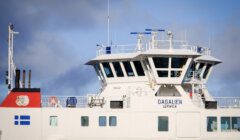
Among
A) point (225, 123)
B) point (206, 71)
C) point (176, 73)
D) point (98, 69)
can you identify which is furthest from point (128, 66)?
point (225, 123)

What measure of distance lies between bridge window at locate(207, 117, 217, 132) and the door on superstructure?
32.6 inches

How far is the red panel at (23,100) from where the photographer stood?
38.8m

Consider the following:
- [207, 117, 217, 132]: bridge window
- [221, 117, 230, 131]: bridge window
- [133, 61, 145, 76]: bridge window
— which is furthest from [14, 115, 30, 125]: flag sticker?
[221, 117, 230, 131]: bridge window

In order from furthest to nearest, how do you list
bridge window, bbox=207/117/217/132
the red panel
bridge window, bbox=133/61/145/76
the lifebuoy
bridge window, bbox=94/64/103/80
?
1. bridge window, bbox=94/64/103/80
2. bridge window, bbox=133/61/145/76
3. bridge window, bbox=207/117/217/132
4. the lifebuoy
5. the red panel

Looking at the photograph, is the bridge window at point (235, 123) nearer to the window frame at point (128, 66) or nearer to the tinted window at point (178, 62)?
the tinted window at point (178, 62)

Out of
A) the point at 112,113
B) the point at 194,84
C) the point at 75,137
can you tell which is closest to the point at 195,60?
the point at 194,84

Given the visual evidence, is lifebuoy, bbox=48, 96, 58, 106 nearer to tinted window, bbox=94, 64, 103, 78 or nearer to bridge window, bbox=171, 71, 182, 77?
tinted window, bbox=94, 64, 103, 78

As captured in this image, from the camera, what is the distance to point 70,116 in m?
38.9

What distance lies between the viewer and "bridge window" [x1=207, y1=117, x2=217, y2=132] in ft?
131

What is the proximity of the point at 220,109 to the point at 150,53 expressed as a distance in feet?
20.1

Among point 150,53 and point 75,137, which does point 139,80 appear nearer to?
point 150,53

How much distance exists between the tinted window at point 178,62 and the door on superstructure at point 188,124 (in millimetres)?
3274

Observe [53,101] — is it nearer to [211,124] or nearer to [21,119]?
[21,119]

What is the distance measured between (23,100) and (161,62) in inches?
373
